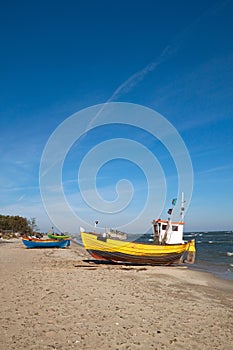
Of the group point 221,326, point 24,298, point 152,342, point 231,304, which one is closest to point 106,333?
point 152,342

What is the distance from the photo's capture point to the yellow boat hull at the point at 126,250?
19.6 m

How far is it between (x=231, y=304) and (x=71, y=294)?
5885mm

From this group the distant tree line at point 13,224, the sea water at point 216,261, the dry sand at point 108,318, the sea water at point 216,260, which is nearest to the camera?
the dry sand at point 108,318

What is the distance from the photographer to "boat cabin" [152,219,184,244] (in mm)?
23359

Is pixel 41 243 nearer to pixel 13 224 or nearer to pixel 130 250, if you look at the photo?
pixel 130 250

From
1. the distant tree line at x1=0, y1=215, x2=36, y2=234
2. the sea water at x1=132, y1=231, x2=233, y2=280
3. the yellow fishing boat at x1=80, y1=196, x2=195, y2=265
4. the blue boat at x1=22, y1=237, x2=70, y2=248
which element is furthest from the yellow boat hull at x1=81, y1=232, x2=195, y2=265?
the distant tree line at x1=0, y1=215, x2=36, y2=234

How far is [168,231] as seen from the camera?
23.6 m

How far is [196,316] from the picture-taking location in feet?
25.1

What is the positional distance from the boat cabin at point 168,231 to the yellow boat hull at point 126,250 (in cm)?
219

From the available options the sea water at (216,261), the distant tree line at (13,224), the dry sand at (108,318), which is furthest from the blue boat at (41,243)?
the distant tree line at (13,224)

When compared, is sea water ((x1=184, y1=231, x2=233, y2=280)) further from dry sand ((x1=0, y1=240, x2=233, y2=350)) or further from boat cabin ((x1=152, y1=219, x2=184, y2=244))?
dry sand ((x1=0, y1=240, x2=233, y2=350))

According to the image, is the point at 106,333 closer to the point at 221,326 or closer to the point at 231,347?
the point at 231,347

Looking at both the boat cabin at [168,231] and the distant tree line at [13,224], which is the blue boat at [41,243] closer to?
the boat cabin at [168,231]

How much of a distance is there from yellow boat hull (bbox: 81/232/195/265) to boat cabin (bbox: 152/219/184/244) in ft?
7.18
